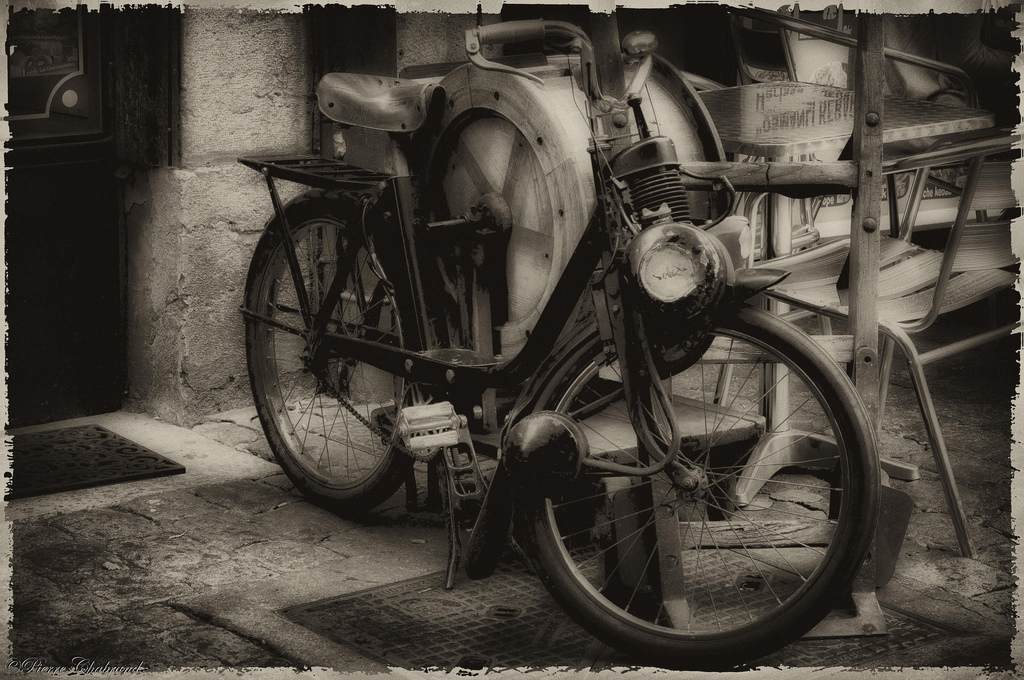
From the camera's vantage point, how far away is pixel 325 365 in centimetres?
445

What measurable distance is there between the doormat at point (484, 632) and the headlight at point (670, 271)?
95 cm

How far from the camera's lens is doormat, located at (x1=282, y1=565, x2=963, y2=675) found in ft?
10.9

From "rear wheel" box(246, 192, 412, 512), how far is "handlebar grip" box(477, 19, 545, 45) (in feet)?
3.45

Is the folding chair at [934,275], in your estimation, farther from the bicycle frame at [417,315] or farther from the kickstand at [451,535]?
the kickstand at [451,535]

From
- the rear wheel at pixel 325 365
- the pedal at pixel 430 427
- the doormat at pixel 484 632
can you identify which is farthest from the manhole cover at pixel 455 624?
the rear wheel at pixel 325 365

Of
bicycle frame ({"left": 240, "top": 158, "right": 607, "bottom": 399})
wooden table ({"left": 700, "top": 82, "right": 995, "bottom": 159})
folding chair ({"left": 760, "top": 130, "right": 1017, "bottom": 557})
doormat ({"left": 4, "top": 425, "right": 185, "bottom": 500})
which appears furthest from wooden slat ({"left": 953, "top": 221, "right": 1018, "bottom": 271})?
doormat ({"left": 4, "top": 425, "right": 185, "bottom": 500})

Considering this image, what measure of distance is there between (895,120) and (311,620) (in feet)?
9.22

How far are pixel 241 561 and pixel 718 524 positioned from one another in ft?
4.83

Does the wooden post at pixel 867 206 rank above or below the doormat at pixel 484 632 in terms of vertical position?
above

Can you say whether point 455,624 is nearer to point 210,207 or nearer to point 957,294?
point 957,294

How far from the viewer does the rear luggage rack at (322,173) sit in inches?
161

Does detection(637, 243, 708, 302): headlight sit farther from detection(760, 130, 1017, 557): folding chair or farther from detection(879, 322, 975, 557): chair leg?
detection(879, 322, 975, 557): chair leg

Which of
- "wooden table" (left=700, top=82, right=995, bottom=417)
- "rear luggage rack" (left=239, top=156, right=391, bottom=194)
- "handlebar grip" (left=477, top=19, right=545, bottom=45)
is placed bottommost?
"rear luggage rack" (left=239, top=156, right=391, bottom=194)

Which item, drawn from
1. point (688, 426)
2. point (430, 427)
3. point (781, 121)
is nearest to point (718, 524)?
point (688, 426)
